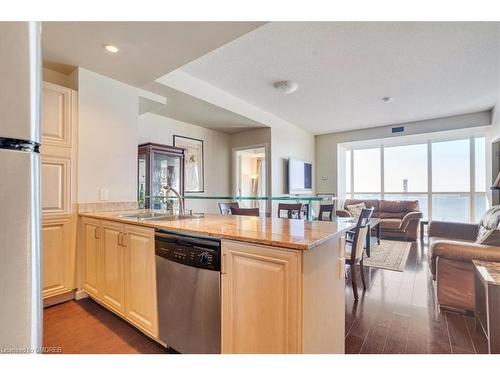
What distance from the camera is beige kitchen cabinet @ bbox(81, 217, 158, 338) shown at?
1702 millimetres

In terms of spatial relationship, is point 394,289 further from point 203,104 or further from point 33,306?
point 203,104

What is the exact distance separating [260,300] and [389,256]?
3.63 m

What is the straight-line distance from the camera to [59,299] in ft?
7.73

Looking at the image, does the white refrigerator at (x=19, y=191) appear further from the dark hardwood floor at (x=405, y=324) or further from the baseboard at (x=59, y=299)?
the baseboard at (x=59, y=299)

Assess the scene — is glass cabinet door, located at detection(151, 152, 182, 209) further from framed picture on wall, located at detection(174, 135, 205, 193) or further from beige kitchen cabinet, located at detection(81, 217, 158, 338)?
beige kitchen cabinet, located at detection(81, 217, 158, 338)

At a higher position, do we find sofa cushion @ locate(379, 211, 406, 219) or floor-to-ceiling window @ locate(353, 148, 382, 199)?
floor-to-ceiling window @ locate(353, 148, 382, 199)

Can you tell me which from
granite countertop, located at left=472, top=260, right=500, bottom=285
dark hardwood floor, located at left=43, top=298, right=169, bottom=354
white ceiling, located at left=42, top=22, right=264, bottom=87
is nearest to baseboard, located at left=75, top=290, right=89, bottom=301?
dark hardwood floor, located at left=43, top=298, right=169, bottom=354

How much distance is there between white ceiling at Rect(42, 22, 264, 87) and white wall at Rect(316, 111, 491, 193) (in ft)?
17.0

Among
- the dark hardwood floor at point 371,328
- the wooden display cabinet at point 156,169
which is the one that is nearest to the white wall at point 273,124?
the wooden display cabinet at point 156,169

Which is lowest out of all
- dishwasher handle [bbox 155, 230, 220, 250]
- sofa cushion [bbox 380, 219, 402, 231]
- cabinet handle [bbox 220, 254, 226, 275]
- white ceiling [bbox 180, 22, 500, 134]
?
sofa cushion [bbox 380, 219, 402, 231]

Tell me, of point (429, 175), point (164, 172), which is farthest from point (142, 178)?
point (429, 175)

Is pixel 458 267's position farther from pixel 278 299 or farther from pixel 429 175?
pixel 429 175
